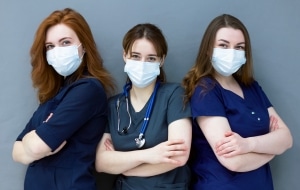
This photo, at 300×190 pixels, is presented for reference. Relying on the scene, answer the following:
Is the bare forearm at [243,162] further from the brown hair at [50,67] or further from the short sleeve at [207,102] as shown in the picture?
the brown hair at [50,67]

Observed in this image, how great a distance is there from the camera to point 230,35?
167 centimetres

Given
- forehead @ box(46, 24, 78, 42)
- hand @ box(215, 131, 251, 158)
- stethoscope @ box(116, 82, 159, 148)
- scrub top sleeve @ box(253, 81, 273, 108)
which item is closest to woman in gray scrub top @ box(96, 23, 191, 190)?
stethoscope @ box(116, 82, 159, 148)

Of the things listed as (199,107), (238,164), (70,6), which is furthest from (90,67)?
(238,164)

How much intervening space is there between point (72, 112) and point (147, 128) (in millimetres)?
340

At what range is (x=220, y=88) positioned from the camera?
1674 millimetres

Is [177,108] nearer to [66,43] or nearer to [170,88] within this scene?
[170,88]

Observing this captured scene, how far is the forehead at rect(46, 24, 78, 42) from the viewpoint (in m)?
1.64

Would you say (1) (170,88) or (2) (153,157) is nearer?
(2) (153,157)

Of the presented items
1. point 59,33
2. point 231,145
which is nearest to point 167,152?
point 231,145

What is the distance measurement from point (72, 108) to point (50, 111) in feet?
0.60

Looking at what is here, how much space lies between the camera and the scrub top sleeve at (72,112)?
1479 mm

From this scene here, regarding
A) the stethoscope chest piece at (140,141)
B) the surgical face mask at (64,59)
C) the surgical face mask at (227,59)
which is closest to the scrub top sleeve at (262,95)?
the surgical face mask at (227,59)

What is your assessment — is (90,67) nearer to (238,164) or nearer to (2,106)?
(2,106)

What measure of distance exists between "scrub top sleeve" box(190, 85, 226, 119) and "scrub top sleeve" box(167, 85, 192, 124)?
31mm
